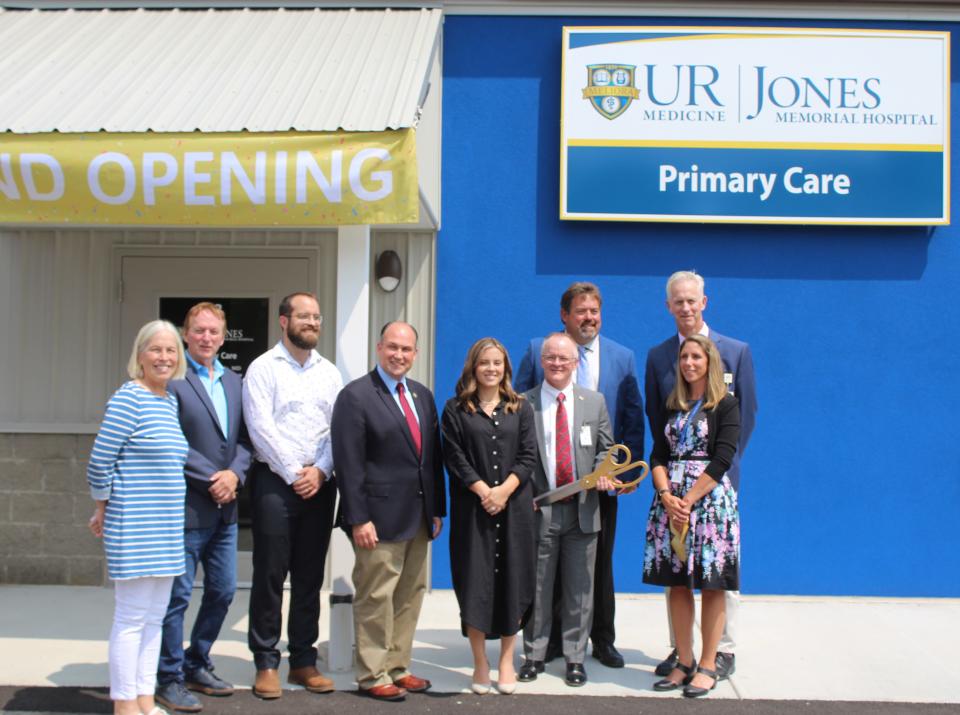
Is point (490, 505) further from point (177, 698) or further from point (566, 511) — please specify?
point (177, 698)

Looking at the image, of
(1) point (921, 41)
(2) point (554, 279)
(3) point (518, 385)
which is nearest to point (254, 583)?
(3) point (518, 385)

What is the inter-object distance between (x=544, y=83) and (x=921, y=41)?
8.77ft

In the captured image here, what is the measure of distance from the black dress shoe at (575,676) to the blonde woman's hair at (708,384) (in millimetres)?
1414

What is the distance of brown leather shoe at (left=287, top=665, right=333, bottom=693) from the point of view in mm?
4621

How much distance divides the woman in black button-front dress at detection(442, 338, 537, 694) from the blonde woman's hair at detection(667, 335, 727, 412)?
75 cm

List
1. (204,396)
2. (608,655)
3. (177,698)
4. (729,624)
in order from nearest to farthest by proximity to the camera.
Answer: (177,698) → (204,396) → (729,624) → (608,655)

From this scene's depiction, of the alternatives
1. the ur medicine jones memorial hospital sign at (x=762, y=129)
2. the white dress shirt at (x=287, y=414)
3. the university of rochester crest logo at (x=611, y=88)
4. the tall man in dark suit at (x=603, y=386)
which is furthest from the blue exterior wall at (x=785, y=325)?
the white dress shirt at (x=287, y=414)

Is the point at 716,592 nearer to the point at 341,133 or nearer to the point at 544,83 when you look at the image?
the point at 341,133

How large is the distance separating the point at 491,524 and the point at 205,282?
3.33m

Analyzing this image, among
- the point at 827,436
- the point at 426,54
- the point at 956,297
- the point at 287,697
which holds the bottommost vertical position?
the point at 287,697

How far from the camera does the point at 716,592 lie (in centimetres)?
465

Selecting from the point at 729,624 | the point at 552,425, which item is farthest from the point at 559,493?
the point at 729,624

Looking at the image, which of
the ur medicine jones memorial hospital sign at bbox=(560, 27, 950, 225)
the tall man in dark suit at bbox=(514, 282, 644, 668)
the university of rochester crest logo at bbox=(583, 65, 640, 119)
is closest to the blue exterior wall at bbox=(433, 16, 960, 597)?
the ur medicine jones memorial hospital sign at bbox=(560, 27, 950, 225)

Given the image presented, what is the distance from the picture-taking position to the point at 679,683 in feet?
15.5
